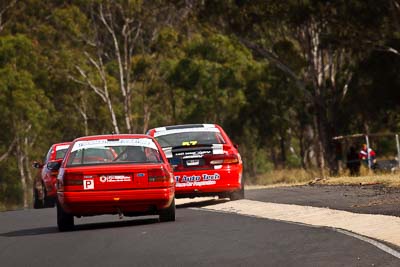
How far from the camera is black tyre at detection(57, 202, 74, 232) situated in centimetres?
1602

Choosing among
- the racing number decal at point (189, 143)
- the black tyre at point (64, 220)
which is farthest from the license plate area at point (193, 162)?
the black tyre at point (64, 220)

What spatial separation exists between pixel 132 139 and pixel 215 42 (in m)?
47.3

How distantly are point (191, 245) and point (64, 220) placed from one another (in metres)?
3.99

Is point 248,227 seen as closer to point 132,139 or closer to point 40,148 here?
point 132,139

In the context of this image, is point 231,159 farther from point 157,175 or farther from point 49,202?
point 49,202

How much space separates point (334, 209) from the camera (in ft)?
55.1

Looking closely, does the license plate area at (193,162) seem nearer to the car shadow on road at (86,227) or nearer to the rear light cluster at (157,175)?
the car shadow on road at (86,227)

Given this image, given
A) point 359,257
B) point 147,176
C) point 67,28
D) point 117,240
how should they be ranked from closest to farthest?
point 359,257
point 117,240
point 147,176
point 67,28

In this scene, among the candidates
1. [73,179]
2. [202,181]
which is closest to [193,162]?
[202,181]

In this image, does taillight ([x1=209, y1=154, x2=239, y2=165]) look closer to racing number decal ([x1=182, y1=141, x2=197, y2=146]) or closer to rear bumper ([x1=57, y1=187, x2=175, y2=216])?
racing number decal ([x1=182, y1=141, x2=197, y2=146])

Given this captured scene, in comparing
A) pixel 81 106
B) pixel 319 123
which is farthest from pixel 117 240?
pixel 81 106

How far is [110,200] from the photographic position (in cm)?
1566

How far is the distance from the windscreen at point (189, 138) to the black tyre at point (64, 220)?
569 centimetres

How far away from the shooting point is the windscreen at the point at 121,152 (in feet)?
53.6
